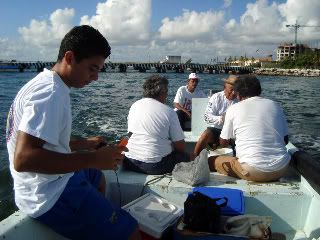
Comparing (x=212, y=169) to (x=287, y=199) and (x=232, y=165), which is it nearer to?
(x=232, y=165)

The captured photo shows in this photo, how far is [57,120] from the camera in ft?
6.57

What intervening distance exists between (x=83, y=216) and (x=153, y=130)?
1994mm

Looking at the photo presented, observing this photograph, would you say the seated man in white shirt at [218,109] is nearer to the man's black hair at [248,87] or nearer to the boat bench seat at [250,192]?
the man's black hair at [248,87]

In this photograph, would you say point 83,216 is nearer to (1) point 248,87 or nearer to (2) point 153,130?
(2) point 153,130

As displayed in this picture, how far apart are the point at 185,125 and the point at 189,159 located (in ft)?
14.3

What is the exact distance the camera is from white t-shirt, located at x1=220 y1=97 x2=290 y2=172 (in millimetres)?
3928

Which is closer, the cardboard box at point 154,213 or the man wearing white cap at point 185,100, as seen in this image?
the cardboard box at point 154,213

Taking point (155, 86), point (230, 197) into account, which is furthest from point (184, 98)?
point (230, 197)

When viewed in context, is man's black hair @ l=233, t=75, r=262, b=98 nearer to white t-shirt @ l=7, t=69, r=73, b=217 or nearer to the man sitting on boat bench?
the man sitting on boat bench

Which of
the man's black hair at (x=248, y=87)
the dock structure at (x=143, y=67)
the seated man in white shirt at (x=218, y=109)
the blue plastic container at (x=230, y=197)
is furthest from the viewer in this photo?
the dock structure at (x=143, y=67)

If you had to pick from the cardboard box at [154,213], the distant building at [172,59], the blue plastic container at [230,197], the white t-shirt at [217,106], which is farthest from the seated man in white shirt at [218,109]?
the distant building at [172,59]

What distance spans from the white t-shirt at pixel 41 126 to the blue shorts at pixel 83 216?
2.3 inches

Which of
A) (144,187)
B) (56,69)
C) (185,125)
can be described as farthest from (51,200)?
(185,125)

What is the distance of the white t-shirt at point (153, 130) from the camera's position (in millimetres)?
4188
